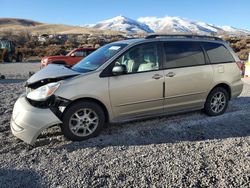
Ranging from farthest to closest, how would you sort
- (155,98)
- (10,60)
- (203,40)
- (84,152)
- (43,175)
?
1. (10,60)
2. (203,40)
3. (155,98)
4. (84,152)
5. (43,175)

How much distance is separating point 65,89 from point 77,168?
4.37ft

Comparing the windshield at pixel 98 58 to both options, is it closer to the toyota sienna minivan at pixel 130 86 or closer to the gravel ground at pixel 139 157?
the toyota sienna minivan at pixel 130 86

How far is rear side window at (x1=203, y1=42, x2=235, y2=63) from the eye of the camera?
5.79 m

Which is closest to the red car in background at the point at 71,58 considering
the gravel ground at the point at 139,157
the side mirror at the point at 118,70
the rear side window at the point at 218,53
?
the gravel ground at the point at 139,157

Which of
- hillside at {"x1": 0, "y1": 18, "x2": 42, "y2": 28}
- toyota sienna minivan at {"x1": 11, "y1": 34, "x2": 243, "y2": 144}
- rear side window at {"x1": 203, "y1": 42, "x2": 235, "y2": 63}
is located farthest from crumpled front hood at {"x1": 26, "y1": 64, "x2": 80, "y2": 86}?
hillside at {"x1": 0, "y1": 18, "x2": 42, "y2": 28}

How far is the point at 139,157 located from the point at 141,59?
6.38 ft

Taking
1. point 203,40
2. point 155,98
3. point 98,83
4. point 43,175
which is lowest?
point 43,175

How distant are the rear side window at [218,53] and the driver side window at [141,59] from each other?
4.58 ft

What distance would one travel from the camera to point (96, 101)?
460cm

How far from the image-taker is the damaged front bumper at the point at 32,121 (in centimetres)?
408

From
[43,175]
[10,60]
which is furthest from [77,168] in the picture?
[10,60]

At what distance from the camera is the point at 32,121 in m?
4.07

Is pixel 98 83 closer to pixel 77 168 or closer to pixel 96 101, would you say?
pixel 96 101

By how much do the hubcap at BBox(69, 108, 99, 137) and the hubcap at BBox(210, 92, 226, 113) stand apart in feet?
9.16
